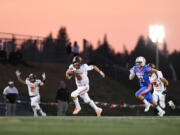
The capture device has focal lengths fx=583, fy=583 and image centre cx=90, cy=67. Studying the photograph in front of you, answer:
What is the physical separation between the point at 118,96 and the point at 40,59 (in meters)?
7.40

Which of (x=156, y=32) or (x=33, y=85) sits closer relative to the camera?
(x=33, y=85)

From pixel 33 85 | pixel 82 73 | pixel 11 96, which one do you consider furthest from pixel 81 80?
pixel 11 96

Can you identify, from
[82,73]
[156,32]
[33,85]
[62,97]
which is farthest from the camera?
[156,32]

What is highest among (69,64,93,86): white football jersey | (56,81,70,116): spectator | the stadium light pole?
the stadium light pole

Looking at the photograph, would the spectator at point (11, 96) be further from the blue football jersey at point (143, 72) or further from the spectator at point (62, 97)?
the blue football jersey at point (143, 72)

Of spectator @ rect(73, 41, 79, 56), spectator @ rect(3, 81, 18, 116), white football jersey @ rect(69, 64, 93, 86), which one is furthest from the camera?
spectator @ rect(73, 41, 79, 56)

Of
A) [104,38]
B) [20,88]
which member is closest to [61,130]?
[20,88]

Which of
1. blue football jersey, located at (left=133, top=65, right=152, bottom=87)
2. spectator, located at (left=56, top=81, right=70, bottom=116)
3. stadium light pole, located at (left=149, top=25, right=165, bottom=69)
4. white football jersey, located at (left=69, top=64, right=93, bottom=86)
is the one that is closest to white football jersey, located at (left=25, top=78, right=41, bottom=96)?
Result: spectator, located at (left=56, top=81, right=70, bottom=116)

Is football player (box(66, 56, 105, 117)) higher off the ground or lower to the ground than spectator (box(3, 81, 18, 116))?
higher

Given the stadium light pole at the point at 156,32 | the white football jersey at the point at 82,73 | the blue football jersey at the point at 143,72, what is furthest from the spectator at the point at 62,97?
the stadium light pole at the point at 156,32

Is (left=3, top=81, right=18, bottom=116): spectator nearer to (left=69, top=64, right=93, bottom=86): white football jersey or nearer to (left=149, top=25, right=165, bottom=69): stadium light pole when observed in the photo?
(left=69, top=64, right=93, bottom=86): white football jersey

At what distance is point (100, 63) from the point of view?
4600 cm

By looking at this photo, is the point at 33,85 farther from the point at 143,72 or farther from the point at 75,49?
the point at 75,49

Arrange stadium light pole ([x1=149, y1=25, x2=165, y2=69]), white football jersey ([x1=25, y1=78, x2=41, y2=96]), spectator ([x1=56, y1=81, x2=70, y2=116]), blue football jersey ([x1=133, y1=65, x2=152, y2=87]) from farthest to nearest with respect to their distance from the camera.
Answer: stadium light pole ([x1=149, y1=25, x2=165, y2=69])
spectator ([x1=56, y1=81, x2=70, y2=116])
white football jersey ([x1=25, y1=78, x2=41, y2=96])
blue football jersey ([x1=133, y1=65, x2=152, y2=87])
